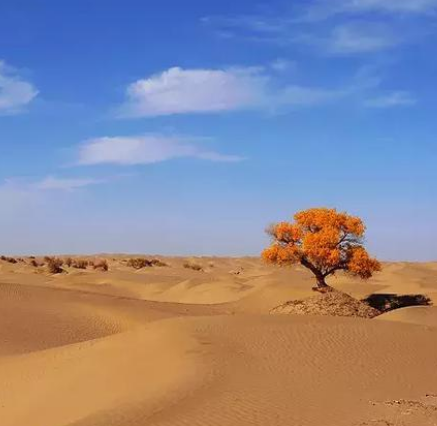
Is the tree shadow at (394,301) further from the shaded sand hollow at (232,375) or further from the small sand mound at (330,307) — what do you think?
the shaded sand hollow at (232,375)

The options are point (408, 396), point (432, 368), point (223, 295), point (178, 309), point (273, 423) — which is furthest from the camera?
point (223, 295)

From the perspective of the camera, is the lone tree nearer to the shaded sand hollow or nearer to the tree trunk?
the tree trunk

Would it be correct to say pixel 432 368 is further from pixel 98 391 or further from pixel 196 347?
pixel 98 391

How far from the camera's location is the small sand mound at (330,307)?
23.0 m

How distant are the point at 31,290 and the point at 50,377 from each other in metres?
15.8

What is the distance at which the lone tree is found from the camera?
84.9ft

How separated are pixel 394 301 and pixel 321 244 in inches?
247

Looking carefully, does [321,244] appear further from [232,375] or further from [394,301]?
[232,375]

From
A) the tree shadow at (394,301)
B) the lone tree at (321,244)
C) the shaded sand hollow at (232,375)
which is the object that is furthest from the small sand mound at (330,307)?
the shaded sand hollow at (232,375)

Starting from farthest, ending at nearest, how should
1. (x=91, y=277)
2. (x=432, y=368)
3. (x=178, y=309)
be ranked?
(x=91, y=277), (x=178, y=309), (x=432, y=368)

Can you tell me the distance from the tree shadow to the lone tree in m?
3.09

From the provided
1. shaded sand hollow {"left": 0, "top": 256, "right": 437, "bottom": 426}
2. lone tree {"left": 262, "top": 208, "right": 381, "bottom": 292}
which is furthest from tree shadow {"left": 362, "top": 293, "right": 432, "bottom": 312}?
shaded sand hollow {"left": 0, "top": 256, "right": 437, "bottom": 426}

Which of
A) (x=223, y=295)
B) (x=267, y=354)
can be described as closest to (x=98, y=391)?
(x=267, y=354)

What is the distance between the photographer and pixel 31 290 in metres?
29.3
